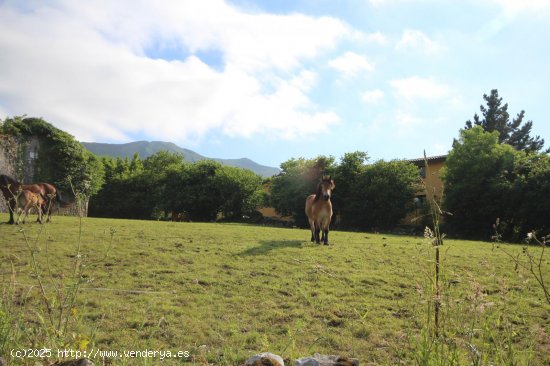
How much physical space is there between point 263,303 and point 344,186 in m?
26.2

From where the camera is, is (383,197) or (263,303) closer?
(263,303)

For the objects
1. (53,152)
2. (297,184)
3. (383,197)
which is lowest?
(383,197)

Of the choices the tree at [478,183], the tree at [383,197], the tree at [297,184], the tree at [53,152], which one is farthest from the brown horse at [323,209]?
the tree at [53,152]

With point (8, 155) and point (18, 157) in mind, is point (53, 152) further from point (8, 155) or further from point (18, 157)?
point (8, 155)

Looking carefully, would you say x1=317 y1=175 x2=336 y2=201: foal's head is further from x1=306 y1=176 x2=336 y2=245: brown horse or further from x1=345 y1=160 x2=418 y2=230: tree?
x1=345 y1=160 x2=418 y2=230: tree

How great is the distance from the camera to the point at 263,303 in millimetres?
5805

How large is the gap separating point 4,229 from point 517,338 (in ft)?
41.9

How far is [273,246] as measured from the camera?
10930 mm

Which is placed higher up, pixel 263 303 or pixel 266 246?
pixel 266 246

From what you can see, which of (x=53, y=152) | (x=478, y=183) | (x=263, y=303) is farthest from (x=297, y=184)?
(x=263, y=303)

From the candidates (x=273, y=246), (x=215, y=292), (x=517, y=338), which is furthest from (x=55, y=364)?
(x=273, y=246)

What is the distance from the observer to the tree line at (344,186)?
23.4 meters

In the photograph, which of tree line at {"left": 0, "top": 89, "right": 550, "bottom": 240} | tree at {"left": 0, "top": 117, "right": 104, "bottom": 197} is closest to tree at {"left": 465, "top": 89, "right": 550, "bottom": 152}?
tree line at {"left": 0, "top": 89, "right": 550, "bottom": 240}

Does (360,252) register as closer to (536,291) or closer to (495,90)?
(536,291)
